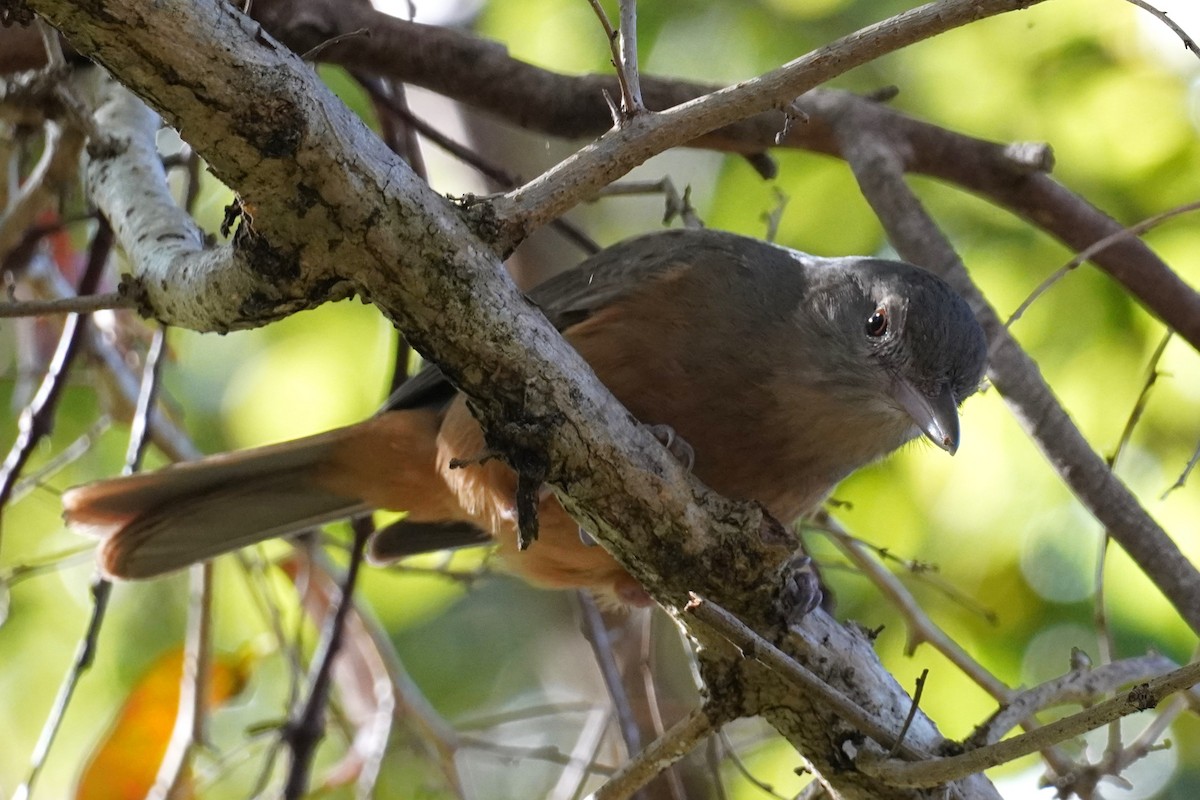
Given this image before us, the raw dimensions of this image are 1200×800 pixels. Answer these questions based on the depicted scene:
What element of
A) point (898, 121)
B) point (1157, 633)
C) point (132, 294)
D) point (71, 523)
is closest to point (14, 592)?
point (71, 523)

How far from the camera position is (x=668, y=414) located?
11.9ft

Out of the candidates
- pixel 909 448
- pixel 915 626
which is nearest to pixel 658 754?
pixel 915 626

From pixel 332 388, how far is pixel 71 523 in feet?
8.11

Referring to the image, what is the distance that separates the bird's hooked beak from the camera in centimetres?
351

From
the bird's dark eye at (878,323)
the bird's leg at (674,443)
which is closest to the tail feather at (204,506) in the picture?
the bird's leg at (674,443)

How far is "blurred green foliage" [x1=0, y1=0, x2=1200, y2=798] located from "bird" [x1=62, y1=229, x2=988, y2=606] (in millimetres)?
536

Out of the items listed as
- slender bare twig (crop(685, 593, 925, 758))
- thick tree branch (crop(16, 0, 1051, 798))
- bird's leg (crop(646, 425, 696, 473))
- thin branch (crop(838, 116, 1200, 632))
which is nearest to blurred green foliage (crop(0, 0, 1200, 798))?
thin branch (crop(838, 116, 1200, 632))

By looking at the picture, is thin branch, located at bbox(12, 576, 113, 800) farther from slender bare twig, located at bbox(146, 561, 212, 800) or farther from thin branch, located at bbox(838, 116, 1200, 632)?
thin branch, located at bbox(838, 116, 1200, 632)

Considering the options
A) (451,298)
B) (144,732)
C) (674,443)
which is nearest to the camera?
(451,298)

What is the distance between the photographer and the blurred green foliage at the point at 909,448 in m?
5.20

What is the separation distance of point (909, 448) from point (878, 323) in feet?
3.70

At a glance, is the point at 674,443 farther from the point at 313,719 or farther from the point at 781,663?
the point at 313,719

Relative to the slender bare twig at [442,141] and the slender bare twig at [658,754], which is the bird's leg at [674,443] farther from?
the slender bare twig at [442,141]

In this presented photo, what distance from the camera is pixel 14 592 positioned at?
257 inches
